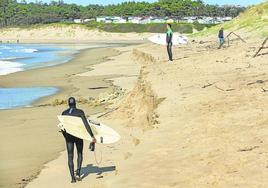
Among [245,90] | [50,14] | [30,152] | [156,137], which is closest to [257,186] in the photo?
[156,137]

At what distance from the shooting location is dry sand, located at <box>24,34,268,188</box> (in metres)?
7.60

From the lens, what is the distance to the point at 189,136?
9.84 m

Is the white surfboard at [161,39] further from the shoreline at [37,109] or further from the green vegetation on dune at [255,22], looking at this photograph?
the green vegetation on dune at [255,22]

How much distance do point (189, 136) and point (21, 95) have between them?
56.4ft

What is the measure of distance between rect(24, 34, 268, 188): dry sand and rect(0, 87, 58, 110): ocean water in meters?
7.03

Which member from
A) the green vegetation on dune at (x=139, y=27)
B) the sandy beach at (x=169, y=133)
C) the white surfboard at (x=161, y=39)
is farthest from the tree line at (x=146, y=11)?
the sandy beach at (x=169, y=133)

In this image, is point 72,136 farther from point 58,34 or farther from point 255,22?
point 58,34

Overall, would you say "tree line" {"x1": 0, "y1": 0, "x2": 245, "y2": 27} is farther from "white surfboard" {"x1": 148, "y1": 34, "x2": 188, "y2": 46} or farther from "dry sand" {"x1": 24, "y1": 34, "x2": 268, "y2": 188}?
"dry sand" {"x1": 24, "y1": 34, "x2": 268, "y2": 188}

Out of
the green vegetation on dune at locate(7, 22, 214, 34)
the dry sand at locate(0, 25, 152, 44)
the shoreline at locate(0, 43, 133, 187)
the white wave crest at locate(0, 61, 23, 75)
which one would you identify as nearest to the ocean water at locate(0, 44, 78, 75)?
the white wave crest at locate(0, 61, 23, 75)

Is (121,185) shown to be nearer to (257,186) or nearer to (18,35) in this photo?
(257,186)

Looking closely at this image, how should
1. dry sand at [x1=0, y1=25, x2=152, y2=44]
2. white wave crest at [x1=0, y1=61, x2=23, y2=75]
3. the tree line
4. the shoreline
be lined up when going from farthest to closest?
the tree line
dry sand at [x1=0, y1=25, x2=152, y2=44]
white wave crest at [x1=0, y1=61, x2=23, y2=75]
the shoreline

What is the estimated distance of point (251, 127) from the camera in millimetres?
9547

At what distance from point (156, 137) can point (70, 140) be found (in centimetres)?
172

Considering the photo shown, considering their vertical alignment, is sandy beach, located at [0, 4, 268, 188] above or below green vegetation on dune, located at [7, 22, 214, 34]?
above
